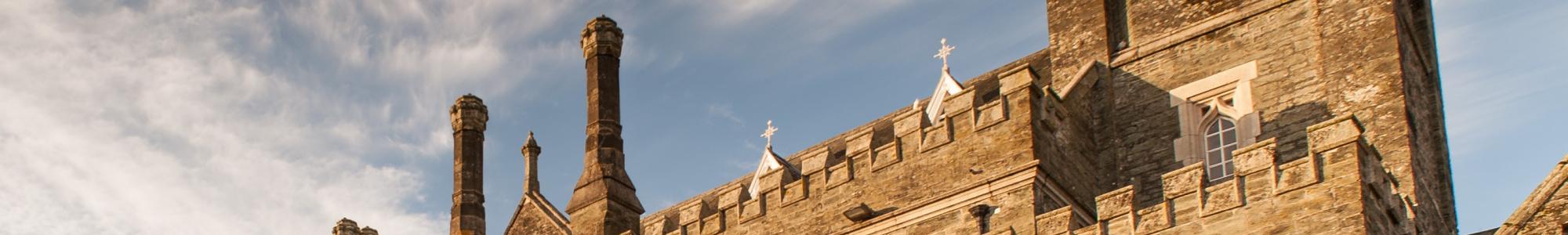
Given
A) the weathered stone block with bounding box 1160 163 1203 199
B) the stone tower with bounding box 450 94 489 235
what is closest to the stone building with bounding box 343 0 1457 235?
the weathered stone block with bounding box 1160 163 1203 199

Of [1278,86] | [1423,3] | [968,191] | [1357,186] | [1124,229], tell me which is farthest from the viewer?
[1423,3]

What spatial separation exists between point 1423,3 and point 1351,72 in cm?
362

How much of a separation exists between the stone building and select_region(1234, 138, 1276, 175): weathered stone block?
0.9 inches

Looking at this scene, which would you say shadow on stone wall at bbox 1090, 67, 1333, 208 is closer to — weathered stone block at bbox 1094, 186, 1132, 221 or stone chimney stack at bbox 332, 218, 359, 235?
weathered stone block at bbox 1094, 186, 1132, 221

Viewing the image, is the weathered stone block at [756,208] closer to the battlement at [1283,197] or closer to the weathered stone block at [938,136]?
the weathered stone block at [938,136]

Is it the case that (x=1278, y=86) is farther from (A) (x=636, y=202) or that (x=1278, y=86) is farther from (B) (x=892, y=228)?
(A) (x=636, y=202)

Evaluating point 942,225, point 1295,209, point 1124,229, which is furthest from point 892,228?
point 1295,209

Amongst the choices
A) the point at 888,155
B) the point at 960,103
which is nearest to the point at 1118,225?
the point at 960,103

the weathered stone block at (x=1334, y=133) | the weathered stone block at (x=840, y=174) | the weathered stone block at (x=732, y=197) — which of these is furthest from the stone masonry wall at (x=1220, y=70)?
the weathered stone block at (x=732, y=197)

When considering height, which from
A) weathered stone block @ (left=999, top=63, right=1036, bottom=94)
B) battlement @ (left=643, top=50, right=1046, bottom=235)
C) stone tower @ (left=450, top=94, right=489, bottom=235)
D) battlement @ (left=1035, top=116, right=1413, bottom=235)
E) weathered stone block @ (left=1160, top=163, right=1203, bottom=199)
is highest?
stone tower @ (left=450, top=94, right=489, bottom=235)

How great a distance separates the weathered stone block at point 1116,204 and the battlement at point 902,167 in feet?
5.13

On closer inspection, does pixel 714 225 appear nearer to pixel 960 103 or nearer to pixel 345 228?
pixel 960 103

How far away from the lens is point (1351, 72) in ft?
90.7

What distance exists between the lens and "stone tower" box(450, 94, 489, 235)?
3441cm
